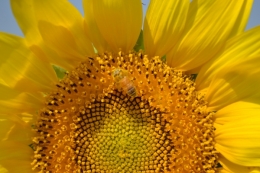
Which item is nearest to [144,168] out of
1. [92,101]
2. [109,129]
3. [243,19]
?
[109,129]

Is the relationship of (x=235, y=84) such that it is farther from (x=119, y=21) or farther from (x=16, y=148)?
(x=16, y=148)

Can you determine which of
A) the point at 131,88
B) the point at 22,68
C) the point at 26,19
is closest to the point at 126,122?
the point at 131,88

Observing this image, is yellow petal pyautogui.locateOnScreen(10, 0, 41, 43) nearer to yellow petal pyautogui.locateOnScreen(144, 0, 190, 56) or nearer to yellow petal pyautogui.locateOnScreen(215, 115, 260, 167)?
yellow petal pyautogui.locateOnScreen(144, 0, 190, 56)

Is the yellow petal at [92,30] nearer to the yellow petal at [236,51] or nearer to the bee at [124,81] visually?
the bee at [124,81]

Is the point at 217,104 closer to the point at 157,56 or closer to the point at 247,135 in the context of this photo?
the point at 247,135

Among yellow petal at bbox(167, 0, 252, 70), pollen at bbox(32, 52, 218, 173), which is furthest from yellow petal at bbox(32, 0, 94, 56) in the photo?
yellow petal at bbox(167, 0, 252, 70)

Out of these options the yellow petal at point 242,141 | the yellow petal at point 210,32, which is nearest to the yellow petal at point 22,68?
the yellow petal at point 210,32

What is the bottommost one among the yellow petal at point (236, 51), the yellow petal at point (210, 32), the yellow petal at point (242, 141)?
the yellow petal at point (242, 141)
